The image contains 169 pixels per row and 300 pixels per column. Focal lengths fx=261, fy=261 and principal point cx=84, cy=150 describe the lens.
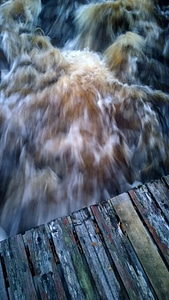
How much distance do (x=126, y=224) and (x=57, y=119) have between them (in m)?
2.20

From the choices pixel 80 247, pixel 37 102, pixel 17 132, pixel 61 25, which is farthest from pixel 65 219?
pixel 61 25

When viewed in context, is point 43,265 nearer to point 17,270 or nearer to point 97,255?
point 17,270

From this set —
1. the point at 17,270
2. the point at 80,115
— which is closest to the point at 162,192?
the point at 17,270

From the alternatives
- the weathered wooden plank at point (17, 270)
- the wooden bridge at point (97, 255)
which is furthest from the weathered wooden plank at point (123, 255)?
the weathered wooden plank at point (17, 270)

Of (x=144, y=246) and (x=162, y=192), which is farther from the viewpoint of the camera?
(x=162, y=192)

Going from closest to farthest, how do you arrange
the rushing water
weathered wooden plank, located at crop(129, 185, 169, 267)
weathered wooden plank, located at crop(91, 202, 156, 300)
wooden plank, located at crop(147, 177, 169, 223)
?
weathered wooden plank, located at crop(91, 202, 156, 300), weathered wooden plank, located at crop(129, 185, 169, 267), wooden plank, located at crop(147, 177, 169, 223), the rushing water

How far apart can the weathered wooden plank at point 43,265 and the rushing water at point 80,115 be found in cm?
68

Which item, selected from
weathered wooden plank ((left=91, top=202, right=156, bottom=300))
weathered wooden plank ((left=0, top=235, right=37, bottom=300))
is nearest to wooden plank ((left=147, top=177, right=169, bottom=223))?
weathered wooden plank ((left=91, top=202, right=156, bottom=300))

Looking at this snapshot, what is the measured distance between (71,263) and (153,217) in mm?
857

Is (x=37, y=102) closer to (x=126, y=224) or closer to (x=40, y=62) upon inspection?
(x=40, y=62)

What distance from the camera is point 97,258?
2.23m

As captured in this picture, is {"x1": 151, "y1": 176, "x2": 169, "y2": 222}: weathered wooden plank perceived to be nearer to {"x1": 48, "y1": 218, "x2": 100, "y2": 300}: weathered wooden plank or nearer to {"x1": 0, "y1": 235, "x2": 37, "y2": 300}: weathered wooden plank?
{"x1": 48, "y1": 218, "x2": 100, "y2": 300}: weathered wooden plank

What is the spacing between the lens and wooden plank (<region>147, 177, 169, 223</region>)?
8.20 feet

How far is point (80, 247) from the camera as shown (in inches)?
90.7
